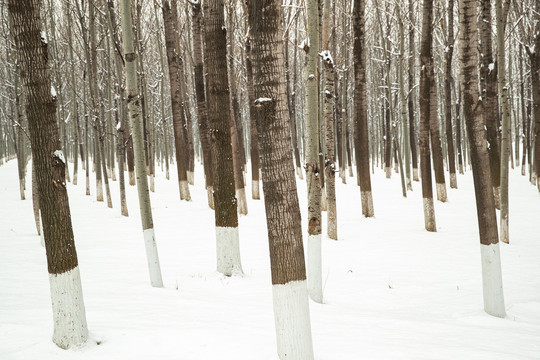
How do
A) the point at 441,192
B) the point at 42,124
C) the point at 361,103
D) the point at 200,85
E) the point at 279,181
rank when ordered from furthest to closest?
the point at 441,192
the point at 200,85
the point at 361,103
the point at 42,124
the point at 279,181

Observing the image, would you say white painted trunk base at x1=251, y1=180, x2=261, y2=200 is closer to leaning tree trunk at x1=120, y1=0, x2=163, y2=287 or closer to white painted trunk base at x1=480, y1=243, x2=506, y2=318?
leaning tree trunk at x1=120, y1=0, x2=163, y2=287

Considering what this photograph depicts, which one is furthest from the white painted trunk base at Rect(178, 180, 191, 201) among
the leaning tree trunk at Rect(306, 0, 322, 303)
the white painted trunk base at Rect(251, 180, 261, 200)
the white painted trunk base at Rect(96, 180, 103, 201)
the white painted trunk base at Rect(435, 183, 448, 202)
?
the leaning tree trunk at Rect(306, 0, 322, 303)

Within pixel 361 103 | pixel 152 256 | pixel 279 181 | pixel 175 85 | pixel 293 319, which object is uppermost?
pixel 175 85

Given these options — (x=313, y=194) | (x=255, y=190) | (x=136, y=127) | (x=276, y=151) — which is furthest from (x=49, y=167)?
(x=255, y=190)

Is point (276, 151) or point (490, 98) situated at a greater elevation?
point (490, 98)

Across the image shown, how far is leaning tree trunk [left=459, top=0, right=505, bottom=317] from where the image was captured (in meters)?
5.00

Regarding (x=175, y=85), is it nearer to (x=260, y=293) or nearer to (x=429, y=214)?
(x=429, y=214)

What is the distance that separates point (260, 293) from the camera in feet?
19.3

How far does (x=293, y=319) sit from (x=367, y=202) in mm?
8780

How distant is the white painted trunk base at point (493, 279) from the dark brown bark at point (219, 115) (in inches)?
142

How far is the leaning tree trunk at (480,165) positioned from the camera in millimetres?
5004

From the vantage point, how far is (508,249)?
8.73 metres

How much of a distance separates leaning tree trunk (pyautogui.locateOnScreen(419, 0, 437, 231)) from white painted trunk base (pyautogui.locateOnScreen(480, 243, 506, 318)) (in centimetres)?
496

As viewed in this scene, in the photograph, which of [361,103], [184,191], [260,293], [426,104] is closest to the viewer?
[260,293]
